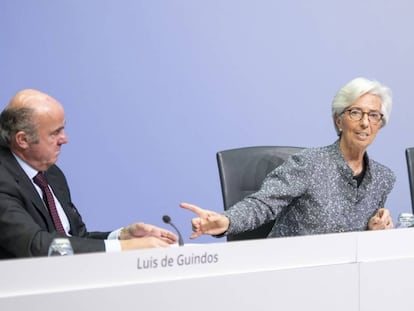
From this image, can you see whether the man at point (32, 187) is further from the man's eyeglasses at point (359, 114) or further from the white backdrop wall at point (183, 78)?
the white backdrop wall at point (183, 78)

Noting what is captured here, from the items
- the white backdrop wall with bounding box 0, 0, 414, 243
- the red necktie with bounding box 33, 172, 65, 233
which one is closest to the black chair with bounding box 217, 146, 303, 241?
the red necktie with bounding box 33, 172, 65, 233

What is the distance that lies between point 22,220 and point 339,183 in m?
1.14

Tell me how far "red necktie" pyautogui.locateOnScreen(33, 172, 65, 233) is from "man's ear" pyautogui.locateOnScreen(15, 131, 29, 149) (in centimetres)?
12

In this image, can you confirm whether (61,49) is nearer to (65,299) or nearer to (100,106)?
(100,106)

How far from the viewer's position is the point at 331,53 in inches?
168

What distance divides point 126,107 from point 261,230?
140 cm

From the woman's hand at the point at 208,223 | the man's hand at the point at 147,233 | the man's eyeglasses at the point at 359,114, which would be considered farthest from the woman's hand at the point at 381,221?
the man's hand at the point at 147,233

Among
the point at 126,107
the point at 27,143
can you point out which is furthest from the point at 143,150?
the point at 27,143

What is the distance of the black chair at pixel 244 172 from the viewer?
2818 mm

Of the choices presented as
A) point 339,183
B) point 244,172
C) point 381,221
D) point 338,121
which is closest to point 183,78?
point 244,172

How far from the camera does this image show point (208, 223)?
7.79 feet

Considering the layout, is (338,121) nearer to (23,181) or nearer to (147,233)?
(147,233)

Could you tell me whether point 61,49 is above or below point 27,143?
above

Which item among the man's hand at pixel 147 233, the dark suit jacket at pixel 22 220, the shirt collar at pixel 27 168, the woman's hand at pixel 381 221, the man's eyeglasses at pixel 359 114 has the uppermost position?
the man's eyeglasses at pixel 359 114
